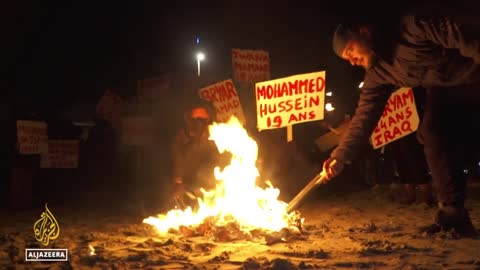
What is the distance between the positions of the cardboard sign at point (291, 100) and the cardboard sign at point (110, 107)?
7.28m

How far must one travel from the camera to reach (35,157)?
11.8 meters

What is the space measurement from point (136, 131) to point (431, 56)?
10.5 metres

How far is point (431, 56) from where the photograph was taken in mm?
5102

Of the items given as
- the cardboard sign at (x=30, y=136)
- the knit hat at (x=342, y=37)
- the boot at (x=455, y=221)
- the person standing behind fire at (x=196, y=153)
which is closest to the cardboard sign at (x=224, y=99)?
the person standing behind fire at (x=196, y=153)

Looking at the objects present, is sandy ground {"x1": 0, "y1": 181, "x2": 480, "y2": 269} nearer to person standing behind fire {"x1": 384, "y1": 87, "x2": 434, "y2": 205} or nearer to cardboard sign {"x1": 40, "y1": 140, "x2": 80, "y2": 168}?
person standing behind fire {"x1": 384, "y1": 87, "x2": 434, "y2": 205}

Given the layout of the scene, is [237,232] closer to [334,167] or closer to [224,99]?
[334,167]

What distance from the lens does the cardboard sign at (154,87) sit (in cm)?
1666

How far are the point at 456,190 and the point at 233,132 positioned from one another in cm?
346

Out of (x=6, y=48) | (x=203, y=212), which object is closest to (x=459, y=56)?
(x=203, y=212)

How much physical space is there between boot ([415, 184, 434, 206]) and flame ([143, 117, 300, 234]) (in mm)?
2310

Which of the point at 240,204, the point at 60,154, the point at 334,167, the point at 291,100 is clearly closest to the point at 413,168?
the point at 291,100

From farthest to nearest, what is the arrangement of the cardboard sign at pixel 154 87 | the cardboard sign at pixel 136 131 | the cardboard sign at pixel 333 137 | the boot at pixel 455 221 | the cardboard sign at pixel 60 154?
1. the cardboard sign at pixel 154 87
2. the cardboard sign at pixel 136 131
3. the cardboard sign at pixel 60 154
4. the cardboard sign at pixel 333 137
5. the boot at pixel 455 221

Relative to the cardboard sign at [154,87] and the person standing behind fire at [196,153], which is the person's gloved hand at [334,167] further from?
the cardboard sign at [154,87]

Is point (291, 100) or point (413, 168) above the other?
point (291, 100)
